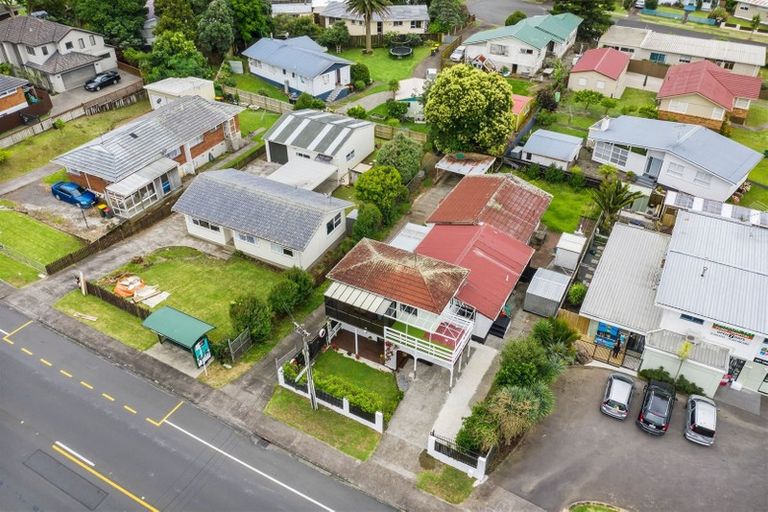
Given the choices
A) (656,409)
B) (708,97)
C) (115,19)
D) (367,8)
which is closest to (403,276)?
(656,409)

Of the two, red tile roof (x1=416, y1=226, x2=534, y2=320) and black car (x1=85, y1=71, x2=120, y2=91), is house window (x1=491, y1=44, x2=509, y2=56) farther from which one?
black car (x1=85, y1=71, x2=120, y2=91)

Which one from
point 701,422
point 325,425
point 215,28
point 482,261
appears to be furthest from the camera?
point 215,28

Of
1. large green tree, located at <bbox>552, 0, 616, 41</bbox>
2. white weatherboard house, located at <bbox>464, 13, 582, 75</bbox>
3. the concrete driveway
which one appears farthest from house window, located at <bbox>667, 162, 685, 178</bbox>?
large green tree, located at <bbox>552, 0, 616, 41</bbox>

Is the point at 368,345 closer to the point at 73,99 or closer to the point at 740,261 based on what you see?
the point at 740,261

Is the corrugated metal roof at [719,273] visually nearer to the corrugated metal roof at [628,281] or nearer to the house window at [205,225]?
the corrugated metal roof at [628,281]

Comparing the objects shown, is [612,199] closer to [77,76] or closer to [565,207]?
[565,207]

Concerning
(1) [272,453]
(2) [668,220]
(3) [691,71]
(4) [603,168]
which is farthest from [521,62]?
(1) [272,453]
